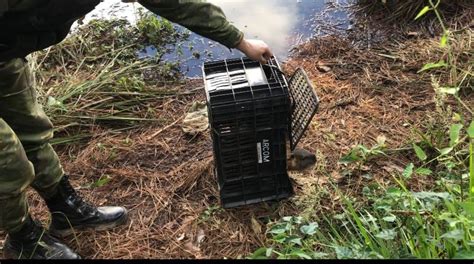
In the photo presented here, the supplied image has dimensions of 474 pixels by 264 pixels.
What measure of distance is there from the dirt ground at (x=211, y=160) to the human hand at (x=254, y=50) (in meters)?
0.54

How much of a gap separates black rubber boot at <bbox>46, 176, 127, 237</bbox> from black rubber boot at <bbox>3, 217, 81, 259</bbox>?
0.17 meters

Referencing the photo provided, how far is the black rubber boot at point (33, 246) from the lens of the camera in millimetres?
2305

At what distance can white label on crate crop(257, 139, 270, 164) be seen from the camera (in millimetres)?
2392

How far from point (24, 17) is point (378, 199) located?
1.57m

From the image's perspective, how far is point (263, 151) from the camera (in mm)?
2420

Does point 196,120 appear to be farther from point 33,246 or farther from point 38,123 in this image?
point 33,246

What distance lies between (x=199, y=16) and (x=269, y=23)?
192 cm

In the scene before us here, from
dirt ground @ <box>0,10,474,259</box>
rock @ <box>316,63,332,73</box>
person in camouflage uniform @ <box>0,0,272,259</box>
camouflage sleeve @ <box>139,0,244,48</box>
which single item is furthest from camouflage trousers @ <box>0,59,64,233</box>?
rock @ <box>316,63,332,73</box>

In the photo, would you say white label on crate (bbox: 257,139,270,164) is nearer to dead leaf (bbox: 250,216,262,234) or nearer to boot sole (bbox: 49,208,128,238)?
dead leaf (bbox: 250,216,262,234)

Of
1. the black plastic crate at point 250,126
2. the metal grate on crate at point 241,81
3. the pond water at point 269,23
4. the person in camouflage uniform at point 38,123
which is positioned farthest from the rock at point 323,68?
the person in camouflage uniform at point 38,123

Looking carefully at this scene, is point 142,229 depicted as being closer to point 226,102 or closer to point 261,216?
point 261,216

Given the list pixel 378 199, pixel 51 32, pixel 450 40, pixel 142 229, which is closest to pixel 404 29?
pixel 450 40

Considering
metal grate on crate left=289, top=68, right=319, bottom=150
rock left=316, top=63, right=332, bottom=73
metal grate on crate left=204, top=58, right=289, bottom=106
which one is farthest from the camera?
rock left=316, top=63, right=332, bottom=73

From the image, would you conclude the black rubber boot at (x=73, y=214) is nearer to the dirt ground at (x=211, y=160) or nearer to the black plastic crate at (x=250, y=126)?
the dirt ground at (x=211, y=160)
